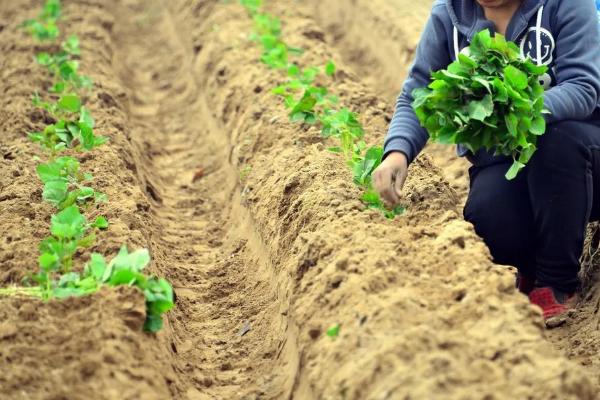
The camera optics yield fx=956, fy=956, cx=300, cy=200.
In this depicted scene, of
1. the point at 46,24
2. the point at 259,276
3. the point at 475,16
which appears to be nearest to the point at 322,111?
the point at 259,276

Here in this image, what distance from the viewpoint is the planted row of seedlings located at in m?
3.44

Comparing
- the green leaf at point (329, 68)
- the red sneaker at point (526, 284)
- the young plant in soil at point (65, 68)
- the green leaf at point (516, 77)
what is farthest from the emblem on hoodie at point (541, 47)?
the young plant in soil at point (65, 68)

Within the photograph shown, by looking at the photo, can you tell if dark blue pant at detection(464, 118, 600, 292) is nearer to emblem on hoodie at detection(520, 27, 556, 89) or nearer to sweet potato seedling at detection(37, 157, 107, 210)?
emblem on hoodie at detection(520, 27, 556, 89)

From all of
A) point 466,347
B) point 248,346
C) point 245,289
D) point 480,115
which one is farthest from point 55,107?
point 466,347

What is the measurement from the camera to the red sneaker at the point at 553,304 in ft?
12.7

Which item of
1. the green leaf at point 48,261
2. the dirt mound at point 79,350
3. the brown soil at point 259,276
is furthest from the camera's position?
the green leaf at point 48,261

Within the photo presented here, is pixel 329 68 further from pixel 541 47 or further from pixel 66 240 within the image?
pixel 66 240

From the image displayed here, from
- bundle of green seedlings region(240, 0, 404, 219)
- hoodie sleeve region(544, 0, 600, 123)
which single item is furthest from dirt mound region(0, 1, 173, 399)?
hoodie sleeve region(544, 0, 600, 123)

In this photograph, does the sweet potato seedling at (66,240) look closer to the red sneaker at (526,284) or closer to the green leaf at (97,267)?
the green leaf at (97,267)

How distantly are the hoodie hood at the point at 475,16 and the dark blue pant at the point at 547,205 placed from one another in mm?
440

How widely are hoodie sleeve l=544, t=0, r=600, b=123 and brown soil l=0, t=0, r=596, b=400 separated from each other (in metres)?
0.61

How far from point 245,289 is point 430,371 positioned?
185 centimetres

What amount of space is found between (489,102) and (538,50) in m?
0.45

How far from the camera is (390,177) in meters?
3.72
